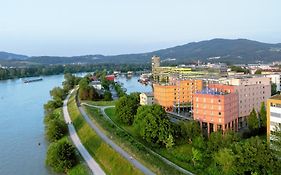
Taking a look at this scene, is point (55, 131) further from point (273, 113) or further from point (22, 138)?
point (273, 113)

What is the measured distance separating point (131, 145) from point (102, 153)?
1147mm

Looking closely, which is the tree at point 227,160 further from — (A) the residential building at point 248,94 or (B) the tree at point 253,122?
(A) the residential building at point 248,94

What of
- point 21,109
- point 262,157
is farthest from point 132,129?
point 21,109

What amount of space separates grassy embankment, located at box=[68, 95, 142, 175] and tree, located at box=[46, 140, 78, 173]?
1041 mm

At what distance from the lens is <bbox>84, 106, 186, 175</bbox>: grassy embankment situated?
10516 mm

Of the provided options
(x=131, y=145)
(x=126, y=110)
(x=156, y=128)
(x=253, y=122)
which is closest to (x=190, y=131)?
(x=156, y=128)

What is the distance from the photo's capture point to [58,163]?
40.2ft

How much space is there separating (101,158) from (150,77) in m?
35.8

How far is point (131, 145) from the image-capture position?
43.4 feet

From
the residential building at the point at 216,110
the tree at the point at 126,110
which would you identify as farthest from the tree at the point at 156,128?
the tree at the point at 126,110

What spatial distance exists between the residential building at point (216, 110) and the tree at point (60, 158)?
6201mm

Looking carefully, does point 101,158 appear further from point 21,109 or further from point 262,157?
point 21,109

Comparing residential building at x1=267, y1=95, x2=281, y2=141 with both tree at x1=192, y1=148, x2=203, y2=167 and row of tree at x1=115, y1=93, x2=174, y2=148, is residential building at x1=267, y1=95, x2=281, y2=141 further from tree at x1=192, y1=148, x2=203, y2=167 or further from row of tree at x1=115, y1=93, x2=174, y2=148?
row of tree at x1=115, y1=93, x2=174, y2=148

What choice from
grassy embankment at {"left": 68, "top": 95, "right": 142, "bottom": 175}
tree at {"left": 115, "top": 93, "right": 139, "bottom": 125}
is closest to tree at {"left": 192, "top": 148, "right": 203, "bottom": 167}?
grassy embankment at {"left": 68, "top": 95, "right": 142, "bottom": 175}
